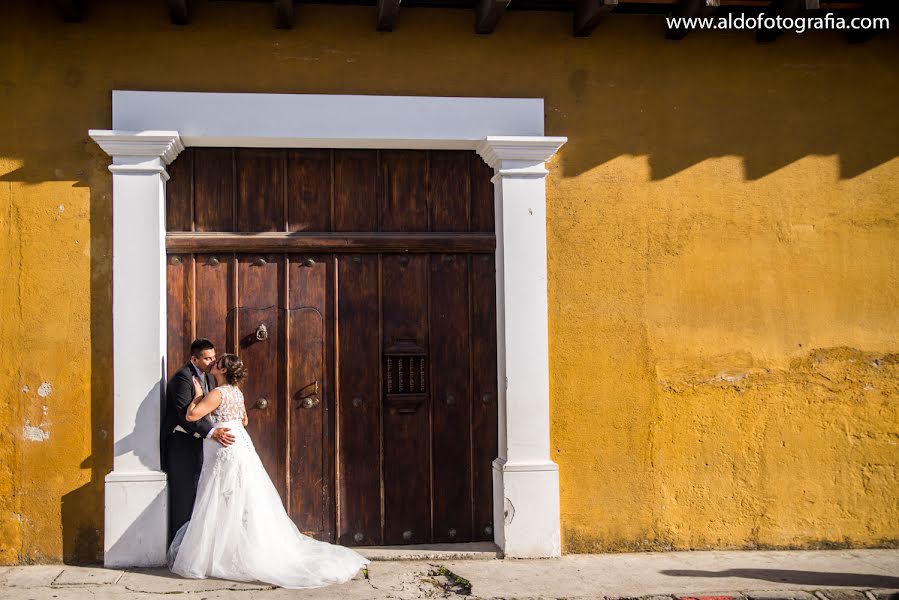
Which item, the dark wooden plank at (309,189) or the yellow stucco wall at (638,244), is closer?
the yellow stucco wall at (638,244)

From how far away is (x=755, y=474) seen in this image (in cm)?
586

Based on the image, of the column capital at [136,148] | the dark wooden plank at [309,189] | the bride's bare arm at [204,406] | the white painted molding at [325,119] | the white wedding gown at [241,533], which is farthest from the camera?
the dark wooden plank at [309,189]

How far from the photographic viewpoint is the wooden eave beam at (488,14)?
5363mm

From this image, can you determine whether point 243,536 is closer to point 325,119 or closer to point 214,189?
point 214,189

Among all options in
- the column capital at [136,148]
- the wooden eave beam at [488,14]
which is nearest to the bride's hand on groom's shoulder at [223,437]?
the column capital at [136,148]

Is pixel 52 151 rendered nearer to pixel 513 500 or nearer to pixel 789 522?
pixel 513 500

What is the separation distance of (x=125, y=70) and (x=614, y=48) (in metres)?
3.11

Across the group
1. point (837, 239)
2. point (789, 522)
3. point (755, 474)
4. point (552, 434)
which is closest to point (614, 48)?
point (837, 239)

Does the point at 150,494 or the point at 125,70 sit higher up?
the point at 125,70

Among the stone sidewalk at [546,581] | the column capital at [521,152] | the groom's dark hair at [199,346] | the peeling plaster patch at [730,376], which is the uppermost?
the column capital at [521,152]

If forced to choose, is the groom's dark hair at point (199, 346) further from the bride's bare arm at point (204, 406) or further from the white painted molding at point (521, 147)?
the white painted molding at point (521, 147)

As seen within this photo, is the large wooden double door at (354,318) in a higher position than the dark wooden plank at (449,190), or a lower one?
lower

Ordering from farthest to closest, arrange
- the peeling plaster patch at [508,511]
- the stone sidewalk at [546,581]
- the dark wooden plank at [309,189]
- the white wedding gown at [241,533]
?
the dark wooden plank at [309,189] < the peeling plaster patch at [508,511] < the white wedding gown at [241,533] < the stone sidewalk at [546,581]

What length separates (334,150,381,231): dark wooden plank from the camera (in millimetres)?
5816
